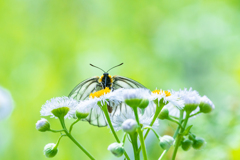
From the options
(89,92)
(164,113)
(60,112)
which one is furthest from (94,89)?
(164,113)

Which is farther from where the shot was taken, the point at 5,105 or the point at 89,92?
the point at 5,105

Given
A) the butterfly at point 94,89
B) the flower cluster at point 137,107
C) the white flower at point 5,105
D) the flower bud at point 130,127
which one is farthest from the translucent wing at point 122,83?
the white flower at point 5,105

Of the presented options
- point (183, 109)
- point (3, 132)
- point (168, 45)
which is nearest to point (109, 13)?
point (168, 45)

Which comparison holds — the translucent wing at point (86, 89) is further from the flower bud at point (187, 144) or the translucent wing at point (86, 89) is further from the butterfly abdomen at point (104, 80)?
the flower bud at point (187, 144)

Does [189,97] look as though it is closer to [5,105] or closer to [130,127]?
[130,127]

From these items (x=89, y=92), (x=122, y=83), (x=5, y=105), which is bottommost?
(x=89, y=92)

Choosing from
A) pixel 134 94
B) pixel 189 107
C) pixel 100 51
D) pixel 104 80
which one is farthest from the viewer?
pixel 100 51

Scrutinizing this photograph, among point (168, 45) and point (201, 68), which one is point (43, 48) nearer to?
point (168, 45)

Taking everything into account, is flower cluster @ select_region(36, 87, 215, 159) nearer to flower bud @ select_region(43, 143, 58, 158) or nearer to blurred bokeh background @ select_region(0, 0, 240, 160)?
flower bud @ select_region(43, 143, 58, 158)
